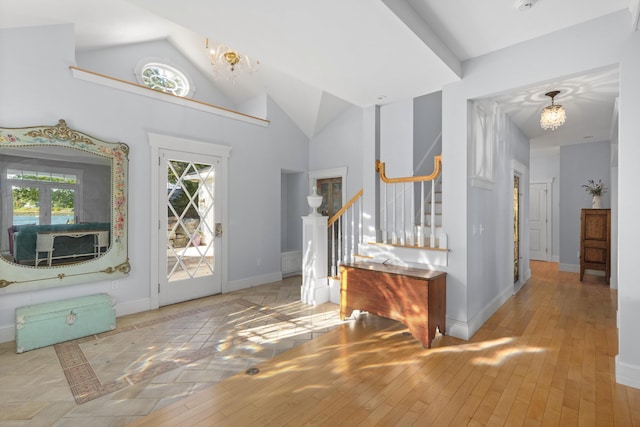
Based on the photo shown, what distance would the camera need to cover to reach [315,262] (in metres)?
4.31

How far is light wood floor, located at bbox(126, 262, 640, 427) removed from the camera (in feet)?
6.40

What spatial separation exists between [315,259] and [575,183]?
5858 millimetres

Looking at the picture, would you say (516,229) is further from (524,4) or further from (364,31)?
(364,31)

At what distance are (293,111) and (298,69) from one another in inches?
112

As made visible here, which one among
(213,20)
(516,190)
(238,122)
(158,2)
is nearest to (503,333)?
(516,190)

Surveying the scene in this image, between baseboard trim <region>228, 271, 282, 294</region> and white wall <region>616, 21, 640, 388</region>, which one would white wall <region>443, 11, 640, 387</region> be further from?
baseboard trim <region>228, 271, 282, 294</region>

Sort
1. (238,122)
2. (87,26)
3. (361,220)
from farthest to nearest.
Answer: (238,122), (361,220), (87,26)

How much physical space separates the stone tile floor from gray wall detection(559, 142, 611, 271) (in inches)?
216

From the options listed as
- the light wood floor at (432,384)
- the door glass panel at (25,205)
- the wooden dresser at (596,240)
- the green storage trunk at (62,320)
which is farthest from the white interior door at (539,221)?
the door glass panel at (25,205)

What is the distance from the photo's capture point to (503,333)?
3258 millimetres

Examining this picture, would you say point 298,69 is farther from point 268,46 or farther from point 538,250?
point 538,250

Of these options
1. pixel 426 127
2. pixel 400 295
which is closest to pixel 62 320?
pixel 400 295

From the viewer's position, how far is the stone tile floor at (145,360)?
2.08 metres

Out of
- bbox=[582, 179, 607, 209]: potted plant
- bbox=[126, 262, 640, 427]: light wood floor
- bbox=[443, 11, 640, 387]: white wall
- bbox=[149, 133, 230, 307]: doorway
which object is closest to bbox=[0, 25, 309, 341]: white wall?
bbox=[149, 133, 230, 307]: doorway
